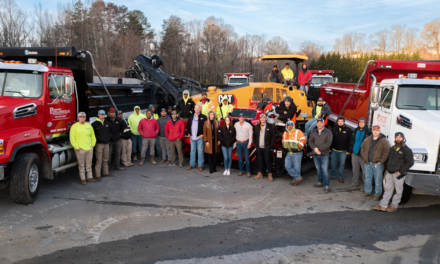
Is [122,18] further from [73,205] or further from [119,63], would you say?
[73,205]

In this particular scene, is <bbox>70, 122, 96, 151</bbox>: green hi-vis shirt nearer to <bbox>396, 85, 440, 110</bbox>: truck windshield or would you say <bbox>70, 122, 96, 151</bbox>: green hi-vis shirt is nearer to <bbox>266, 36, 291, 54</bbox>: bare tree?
<bbox>396, 85, 440, 110</bbox>: truck windshield

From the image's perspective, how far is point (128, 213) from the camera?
6.31 meters

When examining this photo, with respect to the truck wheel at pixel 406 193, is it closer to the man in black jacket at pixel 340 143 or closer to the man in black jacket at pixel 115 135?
the man in black jacket at pixel 340 143

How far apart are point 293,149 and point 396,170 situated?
7.85ft

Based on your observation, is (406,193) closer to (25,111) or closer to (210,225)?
(210,225)

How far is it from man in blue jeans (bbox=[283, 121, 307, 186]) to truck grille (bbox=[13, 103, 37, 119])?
566cm

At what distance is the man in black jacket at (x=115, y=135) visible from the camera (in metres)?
9.07

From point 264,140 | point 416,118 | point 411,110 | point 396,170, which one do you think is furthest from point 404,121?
point 264,140

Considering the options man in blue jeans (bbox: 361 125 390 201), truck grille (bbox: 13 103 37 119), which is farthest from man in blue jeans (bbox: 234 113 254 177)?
truck grille (bbox: 13 103 37 119)

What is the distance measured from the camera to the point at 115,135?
29.9ft

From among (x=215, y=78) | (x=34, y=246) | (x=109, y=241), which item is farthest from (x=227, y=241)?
(x=215, y=78)

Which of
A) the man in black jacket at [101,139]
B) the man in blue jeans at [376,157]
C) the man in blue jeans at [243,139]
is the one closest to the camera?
the man in blue jeans at [376,157]

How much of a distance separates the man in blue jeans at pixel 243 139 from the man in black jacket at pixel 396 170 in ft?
11.2

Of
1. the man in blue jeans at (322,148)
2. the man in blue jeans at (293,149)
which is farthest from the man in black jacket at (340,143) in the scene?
the man in blue jeans at (293,149)
